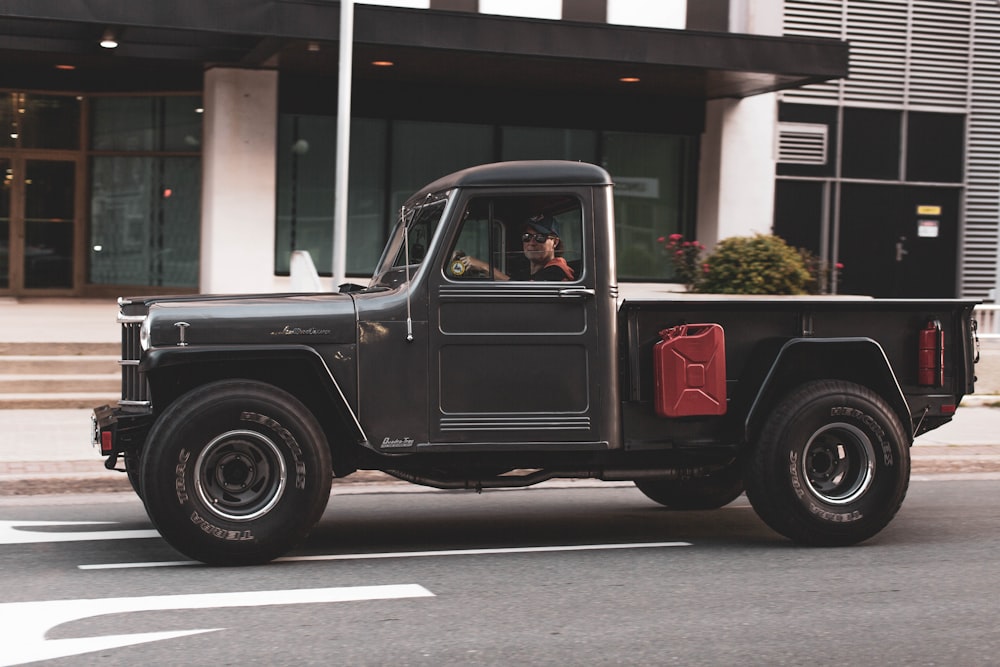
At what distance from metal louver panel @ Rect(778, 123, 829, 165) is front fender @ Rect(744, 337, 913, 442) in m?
13.4

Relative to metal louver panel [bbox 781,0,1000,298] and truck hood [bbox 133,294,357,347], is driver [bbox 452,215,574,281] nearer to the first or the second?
truck hood [bbox 133,294,357,347]

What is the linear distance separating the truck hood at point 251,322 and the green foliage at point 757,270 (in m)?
9.42

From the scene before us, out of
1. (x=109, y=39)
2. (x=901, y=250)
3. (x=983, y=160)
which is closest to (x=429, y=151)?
(x=109, y=39)

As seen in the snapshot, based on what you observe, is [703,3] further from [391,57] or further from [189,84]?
[189,84]

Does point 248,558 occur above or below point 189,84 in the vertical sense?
below

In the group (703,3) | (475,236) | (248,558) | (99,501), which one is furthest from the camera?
(703,3)

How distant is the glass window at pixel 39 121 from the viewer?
19.8 meters

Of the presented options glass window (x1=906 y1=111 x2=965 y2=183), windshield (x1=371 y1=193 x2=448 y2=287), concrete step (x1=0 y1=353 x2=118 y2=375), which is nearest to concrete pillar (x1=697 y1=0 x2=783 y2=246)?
glass window (x1=906 y1=111 x2=965 y2=183)

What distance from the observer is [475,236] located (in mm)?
6965

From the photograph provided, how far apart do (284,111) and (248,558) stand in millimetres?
12969

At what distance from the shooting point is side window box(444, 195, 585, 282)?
694 centimetres

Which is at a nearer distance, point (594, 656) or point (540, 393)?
point (594, 656)

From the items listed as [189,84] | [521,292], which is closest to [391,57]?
[189,84]

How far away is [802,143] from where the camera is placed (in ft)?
66.6
